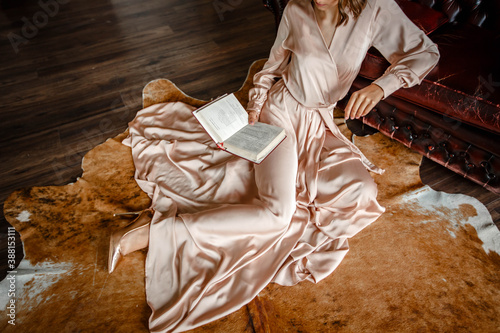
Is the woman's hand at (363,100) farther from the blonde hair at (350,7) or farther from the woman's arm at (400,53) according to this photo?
the blonde hair at (350,7)

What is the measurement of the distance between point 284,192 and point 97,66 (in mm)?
2285

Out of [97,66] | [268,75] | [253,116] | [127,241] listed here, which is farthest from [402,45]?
[97,66]

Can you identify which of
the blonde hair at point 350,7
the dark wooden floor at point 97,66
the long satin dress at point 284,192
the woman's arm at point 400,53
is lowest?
the dark wooden floor at point 97,66

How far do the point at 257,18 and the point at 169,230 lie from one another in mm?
2834

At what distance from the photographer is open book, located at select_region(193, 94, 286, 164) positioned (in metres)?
1.38

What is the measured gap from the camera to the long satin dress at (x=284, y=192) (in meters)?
1.34

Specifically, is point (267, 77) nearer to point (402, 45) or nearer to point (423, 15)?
point (402, 45)

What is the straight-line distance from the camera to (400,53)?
151cm

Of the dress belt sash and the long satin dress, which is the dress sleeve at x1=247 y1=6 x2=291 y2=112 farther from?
the dress belt sash

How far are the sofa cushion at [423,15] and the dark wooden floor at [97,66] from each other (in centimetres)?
82

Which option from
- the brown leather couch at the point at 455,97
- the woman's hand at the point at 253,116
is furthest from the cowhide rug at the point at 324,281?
the woman's hand at the point at 253,116

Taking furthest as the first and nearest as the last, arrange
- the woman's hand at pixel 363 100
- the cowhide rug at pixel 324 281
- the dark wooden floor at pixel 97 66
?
the dark wooden floor at pixel 97 66, the woman's hand at pixel 363 100, the cowhide rug at pixel 324 281

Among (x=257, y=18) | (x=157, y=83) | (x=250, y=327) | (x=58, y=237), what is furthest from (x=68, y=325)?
(x=257, y=18)

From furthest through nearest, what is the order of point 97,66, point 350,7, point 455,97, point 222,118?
point 97,66
point 455,97
point 222,118
point 350,7
